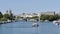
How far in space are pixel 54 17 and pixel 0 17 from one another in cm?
2357

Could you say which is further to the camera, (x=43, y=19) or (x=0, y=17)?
(x=43, y=19)

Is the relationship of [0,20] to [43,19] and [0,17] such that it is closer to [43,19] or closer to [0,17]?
[0,17]

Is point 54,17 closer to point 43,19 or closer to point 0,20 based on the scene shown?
point 43,19

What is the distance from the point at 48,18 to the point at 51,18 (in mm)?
3052

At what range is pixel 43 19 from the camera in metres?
89.6

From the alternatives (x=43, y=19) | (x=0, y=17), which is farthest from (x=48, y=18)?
(x=0, y=17)

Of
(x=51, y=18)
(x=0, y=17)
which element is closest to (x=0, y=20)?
(x=0, y=17)

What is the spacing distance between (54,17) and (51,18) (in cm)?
114

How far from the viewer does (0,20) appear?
66.5 metres

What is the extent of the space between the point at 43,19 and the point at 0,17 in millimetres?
25034

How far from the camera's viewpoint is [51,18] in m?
84.6

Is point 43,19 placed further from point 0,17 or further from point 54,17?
point 0,17

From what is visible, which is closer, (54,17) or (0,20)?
(0,20)

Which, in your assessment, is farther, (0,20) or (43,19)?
(43,19)
